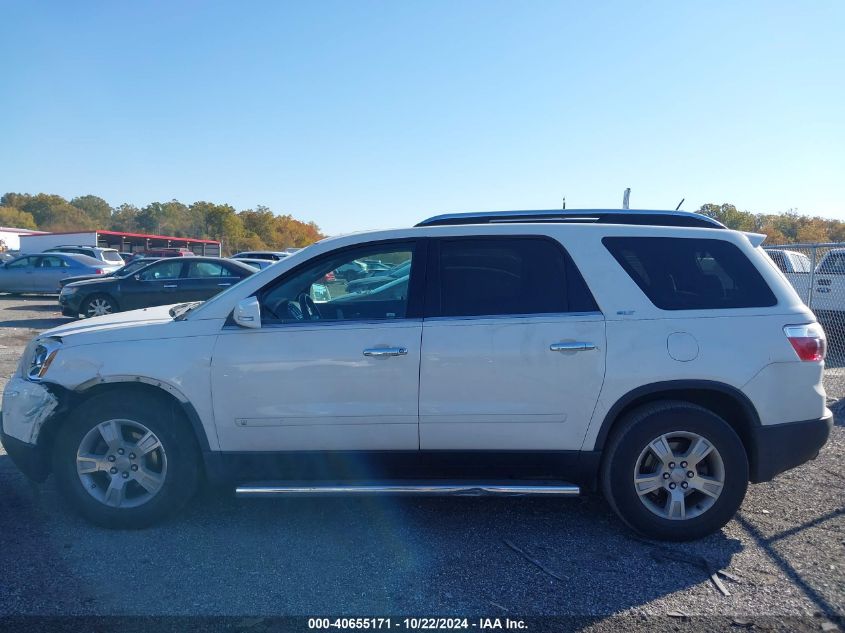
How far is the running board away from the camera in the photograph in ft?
13.0

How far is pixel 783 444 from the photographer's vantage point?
13.3ft

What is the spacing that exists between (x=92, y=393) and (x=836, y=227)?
162 feet

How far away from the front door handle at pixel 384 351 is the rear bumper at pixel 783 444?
2174 mm

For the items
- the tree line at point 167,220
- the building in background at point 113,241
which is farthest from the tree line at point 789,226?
the tree line at point 167,220

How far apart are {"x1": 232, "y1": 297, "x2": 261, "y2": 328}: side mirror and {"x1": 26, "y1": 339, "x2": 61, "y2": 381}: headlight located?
1206 millimetres

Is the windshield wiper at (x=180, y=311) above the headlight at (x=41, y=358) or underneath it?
above

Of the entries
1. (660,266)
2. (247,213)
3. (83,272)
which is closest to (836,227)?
(83,272)

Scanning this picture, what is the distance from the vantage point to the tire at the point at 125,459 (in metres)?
4.11

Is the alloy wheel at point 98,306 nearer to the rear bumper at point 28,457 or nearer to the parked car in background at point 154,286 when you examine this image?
the parked car in background at point 154,286

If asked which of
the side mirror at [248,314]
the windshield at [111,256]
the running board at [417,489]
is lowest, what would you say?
the running board at [417,489]

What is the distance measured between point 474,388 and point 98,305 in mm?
12603

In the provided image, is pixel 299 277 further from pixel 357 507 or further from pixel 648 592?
pixel 648 592

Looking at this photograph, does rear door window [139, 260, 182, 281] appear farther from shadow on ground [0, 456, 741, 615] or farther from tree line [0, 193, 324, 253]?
tree line [0, 193, 324, 253]

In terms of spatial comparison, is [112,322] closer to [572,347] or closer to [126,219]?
[572,347]
